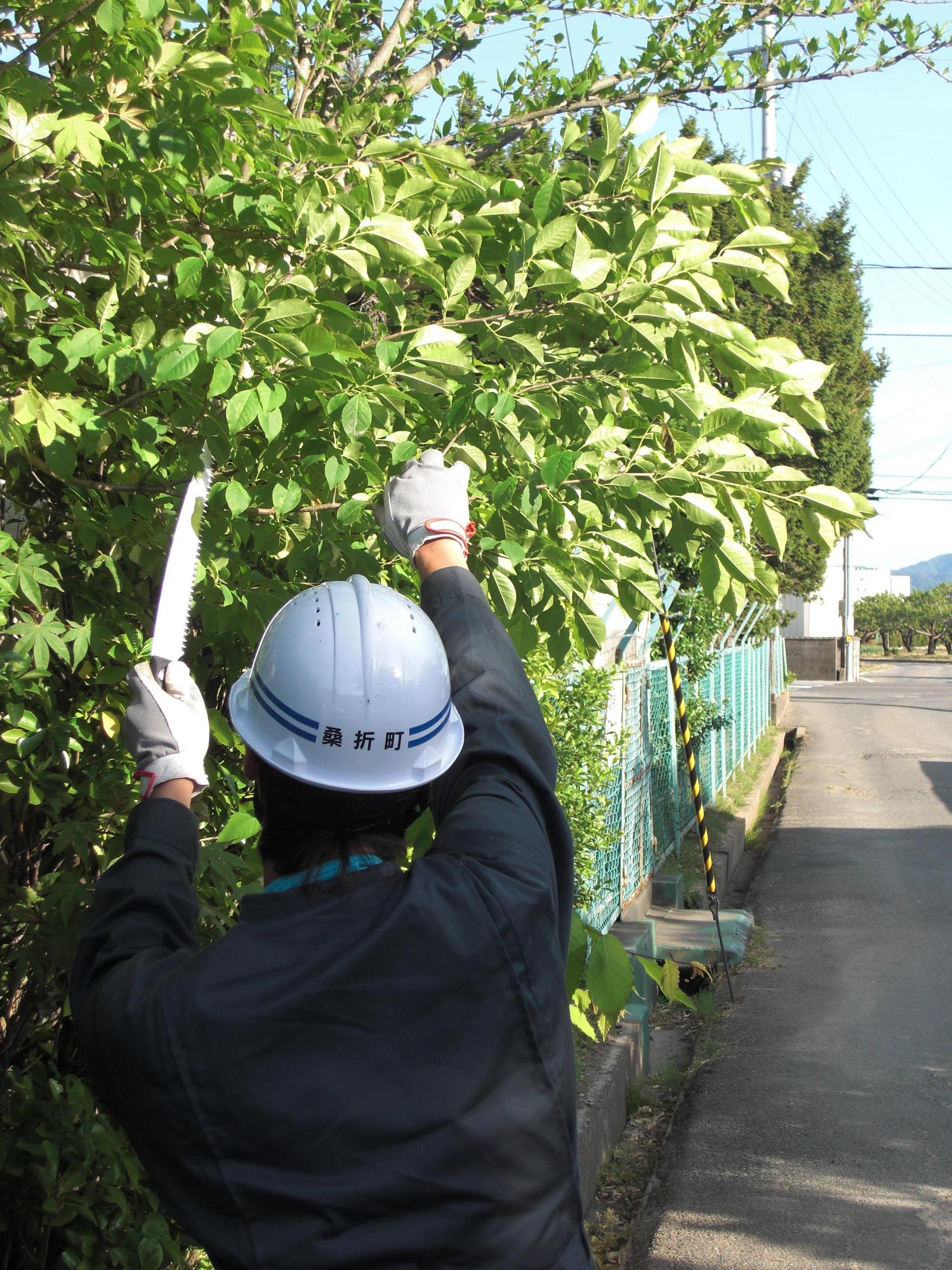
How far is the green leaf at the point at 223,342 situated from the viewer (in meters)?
1.88

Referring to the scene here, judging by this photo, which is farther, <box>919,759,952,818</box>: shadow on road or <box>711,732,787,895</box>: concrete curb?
<box>919,759,952,818</box>: shadow on road

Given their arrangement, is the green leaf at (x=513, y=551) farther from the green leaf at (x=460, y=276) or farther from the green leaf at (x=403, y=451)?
the green leaf at (x=460, y=276)

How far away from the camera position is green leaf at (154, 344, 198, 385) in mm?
1873

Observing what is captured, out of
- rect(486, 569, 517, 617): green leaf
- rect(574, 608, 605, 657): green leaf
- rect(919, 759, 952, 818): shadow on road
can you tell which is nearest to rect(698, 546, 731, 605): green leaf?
rect(574, 608, 605, 657): green leaf

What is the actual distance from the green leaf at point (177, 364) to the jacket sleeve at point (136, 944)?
0.71 meters

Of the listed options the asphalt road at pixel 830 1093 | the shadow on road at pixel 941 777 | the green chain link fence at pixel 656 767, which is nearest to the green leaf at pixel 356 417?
the asphalt road at pixel 830 1093

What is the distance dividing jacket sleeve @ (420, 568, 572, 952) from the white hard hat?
0.09 metres

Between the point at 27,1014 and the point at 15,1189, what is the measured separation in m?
0.39

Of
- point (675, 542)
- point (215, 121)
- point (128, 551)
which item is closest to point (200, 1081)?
point (128, 551)

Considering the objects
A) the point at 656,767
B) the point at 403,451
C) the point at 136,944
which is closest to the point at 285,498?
the point at 403,451

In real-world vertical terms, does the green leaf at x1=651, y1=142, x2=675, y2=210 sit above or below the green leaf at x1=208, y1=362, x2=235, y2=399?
above

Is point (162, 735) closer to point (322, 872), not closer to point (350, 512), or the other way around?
point (322, 872)

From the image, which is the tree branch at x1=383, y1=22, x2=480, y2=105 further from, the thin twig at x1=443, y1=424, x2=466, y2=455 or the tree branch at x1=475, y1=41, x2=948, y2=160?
the thin twig at x1=443, y1=424, x2=466, y2=455

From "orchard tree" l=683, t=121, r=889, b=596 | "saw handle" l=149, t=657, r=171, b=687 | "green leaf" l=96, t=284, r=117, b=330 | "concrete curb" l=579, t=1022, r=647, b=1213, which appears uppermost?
"orchard tree" l=683, t=121, r=889, b=596
